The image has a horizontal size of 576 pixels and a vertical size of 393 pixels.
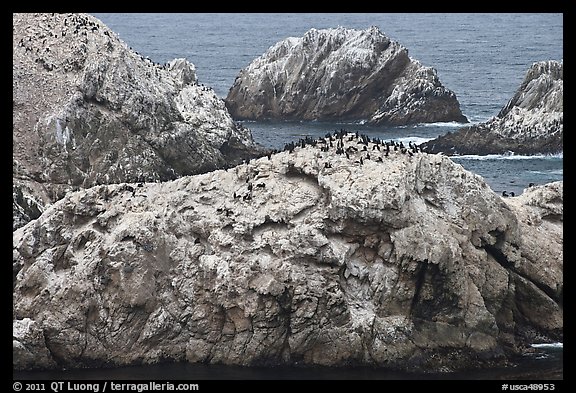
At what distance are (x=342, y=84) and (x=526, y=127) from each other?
28.0 m

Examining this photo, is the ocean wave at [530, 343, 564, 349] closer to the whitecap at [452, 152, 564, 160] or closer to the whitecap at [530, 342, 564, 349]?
the whitecap at [530, 342, 564, 349]

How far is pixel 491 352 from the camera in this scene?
6538cm

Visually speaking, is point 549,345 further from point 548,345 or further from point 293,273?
point 293,273

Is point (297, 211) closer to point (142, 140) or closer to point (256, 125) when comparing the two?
point (142, 140)

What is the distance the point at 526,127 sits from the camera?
123625 mm

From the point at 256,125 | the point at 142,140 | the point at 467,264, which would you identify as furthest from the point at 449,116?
the point at 467,264

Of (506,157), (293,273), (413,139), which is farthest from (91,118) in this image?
(413,139)

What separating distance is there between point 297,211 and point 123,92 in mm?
37248

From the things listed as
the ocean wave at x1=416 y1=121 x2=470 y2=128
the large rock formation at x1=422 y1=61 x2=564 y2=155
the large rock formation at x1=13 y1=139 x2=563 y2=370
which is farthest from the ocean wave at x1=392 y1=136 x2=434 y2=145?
the large rock formation at x1=13 y1=139 x2=563 y2=370

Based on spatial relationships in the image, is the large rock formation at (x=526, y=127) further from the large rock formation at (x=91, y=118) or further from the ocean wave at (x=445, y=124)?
the large rock formation at (x=91, y=118)

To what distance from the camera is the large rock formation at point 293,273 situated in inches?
2562

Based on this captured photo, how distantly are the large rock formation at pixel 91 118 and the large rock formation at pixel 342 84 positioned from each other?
117ft

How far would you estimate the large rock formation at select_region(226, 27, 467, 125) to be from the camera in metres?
143

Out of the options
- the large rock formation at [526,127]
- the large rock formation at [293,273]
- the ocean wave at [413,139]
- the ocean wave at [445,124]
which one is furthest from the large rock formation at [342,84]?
the large rock formation at [293,273]
